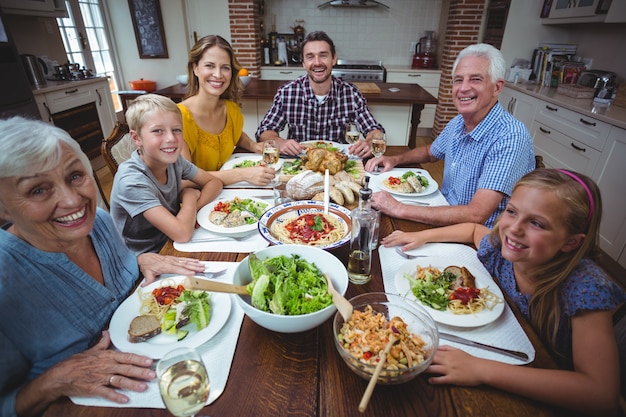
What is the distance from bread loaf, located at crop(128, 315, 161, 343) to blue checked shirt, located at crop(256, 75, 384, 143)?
2115 millimetres

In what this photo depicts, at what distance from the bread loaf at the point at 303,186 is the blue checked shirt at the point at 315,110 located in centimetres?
133

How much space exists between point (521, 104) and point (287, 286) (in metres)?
4.42

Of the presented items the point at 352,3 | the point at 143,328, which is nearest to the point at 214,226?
the point at 143,328

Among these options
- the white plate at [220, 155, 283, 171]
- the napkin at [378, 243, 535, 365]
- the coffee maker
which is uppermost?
the coffee maker

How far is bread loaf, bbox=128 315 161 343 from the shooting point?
857 mm

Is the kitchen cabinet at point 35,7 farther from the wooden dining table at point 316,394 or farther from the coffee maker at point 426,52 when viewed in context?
the coffee maker at point 426,52

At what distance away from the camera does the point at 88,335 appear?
3.17 feet

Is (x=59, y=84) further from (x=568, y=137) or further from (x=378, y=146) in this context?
(x=568, y=137)

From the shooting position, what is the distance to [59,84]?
3.99m

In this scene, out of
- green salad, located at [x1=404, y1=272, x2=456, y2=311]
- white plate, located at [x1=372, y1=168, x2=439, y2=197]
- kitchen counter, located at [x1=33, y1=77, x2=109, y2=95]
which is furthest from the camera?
kitchen counter, located at [x1=33, y1=77, x2=109, y2=95]

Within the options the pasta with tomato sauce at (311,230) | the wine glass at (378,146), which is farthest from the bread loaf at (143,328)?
the wine glass at (378,146)

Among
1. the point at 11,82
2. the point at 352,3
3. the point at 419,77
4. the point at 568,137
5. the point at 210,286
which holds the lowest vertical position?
the point at 568,137

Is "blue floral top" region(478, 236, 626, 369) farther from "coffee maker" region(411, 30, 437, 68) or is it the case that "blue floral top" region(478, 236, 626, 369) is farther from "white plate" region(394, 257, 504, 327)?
"coffee maker" region(411, 30, 437, 68)

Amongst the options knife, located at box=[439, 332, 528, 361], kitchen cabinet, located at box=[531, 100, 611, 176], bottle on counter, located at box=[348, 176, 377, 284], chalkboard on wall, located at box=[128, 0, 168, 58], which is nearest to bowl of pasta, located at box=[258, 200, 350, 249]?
bottle on counter, located at box=[348, 176, 377, 284]
